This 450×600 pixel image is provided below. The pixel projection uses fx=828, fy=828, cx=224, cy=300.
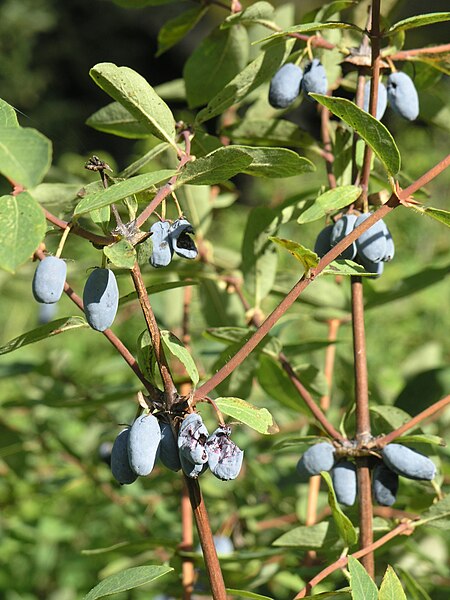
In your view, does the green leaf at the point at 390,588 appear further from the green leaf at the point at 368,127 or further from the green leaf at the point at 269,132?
the green leaf at the point at 269,132

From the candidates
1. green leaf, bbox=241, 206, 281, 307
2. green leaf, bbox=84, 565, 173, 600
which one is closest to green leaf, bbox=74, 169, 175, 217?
green leaf, bbox=84, 565, 173, 600

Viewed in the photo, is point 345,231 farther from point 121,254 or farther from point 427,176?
point 121,254

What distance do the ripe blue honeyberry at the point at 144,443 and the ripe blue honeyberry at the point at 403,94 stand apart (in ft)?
1.19

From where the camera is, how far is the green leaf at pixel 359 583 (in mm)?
571

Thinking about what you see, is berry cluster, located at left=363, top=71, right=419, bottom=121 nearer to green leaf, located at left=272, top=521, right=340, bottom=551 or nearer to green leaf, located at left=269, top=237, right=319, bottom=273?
green leaf, located at left=269, top=237, right=319, bottom=273

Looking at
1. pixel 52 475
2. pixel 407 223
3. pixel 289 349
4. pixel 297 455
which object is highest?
pixel 289 349

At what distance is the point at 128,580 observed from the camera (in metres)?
0.58

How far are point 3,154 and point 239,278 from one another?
65cm

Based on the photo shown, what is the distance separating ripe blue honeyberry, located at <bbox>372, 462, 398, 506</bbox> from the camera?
709 millimetres

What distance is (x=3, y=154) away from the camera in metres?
0.43

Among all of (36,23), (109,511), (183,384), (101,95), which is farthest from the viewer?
(101,95)

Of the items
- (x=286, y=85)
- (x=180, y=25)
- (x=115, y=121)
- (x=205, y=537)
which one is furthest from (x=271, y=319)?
(x=180, y=25)

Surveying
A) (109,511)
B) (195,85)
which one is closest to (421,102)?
(195,85)

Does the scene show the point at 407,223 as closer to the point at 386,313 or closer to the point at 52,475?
the point at 386,313
